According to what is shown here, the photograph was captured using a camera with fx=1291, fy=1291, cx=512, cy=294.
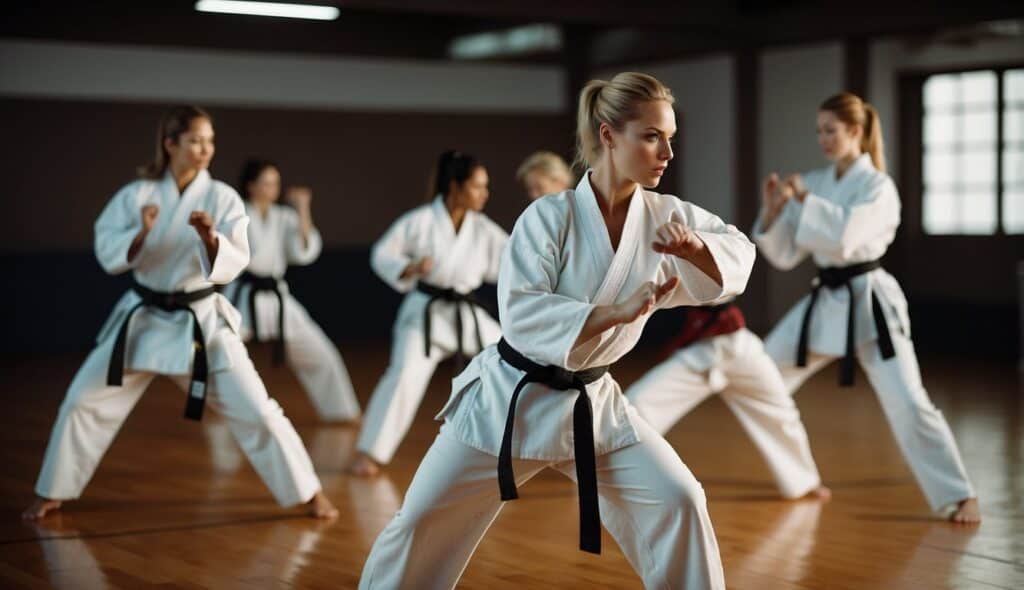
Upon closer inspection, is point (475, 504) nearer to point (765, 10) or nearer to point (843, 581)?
point (843, 581)

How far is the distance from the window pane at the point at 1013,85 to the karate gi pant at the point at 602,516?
23.3 feet

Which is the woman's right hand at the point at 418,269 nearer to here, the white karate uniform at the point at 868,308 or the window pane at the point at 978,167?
the white karate uniform at the point at 868,308

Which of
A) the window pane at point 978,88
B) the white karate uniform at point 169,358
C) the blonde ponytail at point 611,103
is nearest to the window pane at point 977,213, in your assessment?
the window pane at point 978,88

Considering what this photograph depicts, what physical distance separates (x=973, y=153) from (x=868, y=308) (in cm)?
546

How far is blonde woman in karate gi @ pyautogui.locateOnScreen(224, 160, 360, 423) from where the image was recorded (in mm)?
5891

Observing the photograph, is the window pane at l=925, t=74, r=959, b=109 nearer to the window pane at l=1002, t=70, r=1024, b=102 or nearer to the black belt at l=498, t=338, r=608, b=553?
the window pane at l=1002, t=70, r=1024, b=102

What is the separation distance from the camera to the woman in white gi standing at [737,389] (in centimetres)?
413

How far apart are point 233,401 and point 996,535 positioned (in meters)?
2.18

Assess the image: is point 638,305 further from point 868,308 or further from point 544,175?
point 544,175

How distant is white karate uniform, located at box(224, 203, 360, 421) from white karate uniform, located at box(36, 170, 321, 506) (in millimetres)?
1954

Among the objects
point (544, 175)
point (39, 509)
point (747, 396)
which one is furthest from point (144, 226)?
point (747, 396)

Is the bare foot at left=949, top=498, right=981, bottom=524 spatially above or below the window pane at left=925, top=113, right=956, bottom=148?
below

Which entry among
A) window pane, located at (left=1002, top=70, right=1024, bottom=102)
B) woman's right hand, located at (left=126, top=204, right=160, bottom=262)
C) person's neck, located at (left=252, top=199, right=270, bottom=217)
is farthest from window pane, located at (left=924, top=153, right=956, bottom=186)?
woman's right hand, located at (left=126, top=204, right=160, bottom=262)

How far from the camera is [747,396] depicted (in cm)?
419
